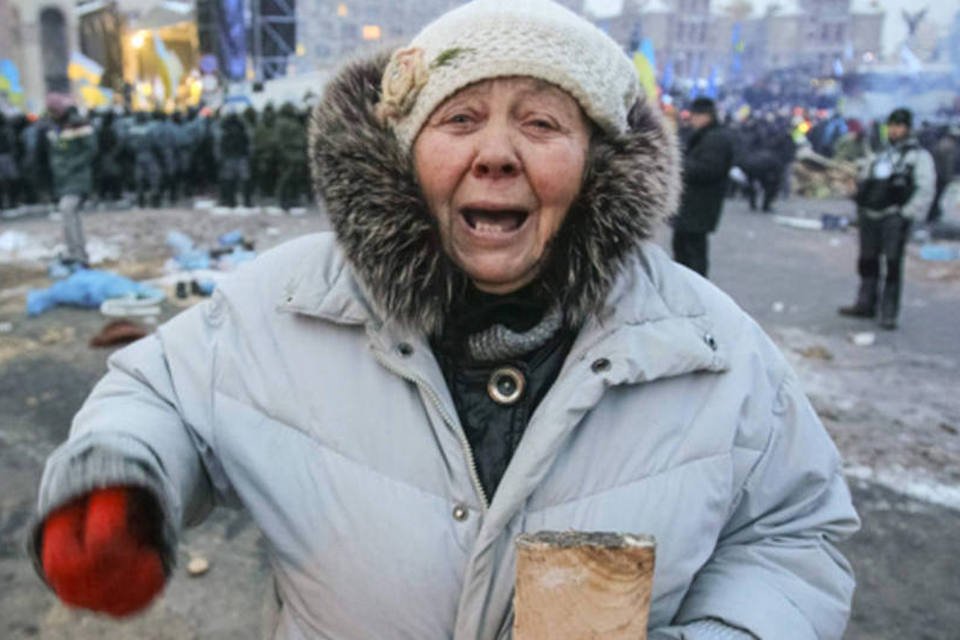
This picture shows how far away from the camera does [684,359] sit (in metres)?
1.39

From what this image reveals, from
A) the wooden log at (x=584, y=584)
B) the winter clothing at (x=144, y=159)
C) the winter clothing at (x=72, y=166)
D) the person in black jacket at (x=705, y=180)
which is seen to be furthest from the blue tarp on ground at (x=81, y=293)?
the wooden log at (x=584, y=584)

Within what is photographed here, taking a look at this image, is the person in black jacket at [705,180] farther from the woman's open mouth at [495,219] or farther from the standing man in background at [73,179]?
the standing man in background at [73,179]

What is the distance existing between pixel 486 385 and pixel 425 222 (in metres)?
0.32

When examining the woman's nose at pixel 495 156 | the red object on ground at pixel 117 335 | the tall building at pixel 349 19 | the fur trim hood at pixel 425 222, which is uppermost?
the tall building at pixel 349 19

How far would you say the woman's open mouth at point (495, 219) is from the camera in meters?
1.45

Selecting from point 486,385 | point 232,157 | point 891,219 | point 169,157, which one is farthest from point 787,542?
point 169,157

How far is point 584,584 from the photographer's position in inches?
36.9

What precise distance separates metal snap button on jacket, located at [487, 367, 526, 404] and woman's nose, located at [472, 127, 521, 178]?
35 cm

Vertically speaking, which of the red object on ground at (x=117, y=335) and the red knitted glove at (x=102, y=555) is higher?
the red knitted glove at (x=102, y=555)

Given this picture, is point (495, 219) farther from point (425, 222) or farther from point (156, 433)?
point (156, 433)

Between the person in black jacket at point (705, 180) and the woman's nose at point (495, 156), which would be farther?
the person in black jacket at point (705, 180)

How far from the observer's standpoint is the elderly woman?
4.35 feet

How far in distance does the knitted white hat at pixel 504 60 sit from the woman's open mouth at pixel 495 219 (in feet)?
0.57

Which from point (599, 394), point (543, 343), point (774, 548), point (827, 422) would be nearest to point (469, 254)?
point (543, 343)
